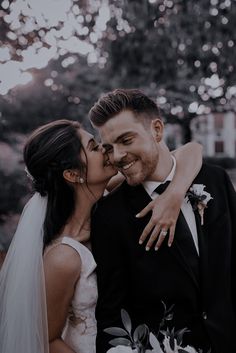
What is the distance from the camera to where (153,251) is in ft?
6.26

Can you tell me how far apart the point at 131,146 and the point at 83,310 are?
2.77ft

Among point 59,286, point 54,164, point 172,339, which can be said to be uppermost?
point 54,164

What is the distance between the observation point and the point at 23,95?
5.54 meters

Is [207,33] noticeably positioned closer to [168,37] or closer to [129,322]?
[168,37]

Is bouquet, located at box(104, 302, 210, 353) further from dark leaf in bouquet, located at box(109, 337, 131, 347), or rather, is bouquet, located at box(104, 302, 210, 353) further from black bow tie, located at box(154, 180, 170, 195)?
black bow tie, located at box(154, 180, 170, 195)

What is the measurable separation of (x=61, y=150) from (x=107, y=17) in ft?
11.7

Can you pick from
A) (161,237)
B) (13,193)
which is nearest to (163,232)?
(161,237)

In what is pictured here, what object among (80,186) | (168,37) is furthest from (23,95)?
(80,186)

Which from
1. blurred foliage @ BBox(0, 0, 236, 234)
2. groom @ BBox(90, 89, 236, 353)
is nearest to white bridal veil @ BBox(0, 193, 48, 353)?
groom @ BBox(90, 89, 236, 353)

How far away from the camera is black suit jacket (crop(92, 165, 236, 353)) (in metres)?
1.87

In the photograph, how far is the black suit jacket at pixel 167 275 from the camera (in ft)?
6.12

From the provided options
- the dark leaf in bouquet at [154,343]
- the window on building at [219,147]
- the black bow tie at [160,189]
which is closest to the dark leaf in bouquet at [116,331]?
the dark leaf in bouquet at [154,343]

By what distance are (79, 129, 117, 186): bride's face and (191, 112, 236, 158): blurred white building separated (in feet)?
12.9

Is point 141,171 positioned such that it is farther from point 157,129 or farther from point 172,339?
point 172,339
